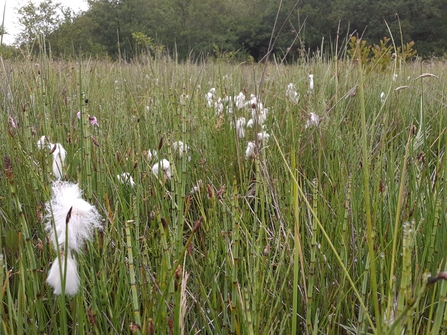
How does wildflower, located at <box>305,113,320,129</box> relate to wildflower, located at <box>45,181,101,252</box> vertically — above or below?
above

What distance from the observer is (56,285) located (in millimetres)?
830

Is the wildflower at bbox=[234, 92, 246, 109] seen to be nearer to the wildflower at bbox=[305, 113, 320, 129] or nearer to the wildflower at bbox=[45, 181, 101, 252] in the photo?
the wildflower at bbox=[305, 113, 320, 129]

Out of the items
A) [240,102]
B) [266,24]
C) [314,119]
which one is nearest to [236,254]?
[314,119]

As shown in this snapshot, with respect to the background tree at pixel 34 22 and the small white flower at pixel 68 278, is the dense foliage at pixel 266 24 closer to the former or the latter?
the background tree at pixel 34 22

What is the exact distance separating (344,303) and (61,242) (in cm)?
75

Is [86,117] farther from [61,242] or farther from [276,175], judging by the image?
[276,175]

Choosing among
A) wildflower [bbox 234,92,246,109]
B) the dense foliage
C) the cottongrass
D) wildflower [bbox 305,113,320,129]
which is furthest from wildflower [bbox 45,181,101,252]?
the dense foliage

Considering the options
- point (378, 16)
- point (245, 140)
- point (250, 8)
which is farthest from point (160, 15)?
point (245, 140)

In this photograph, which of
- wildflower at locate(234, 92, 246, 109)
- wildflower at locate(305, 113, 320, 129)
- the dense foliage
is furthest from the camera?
the dense foliage

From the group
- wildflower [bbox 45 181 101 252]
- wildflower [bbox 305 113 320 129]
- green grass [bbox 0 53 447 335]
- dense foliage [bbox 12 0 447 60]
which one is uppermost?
dense foliage [bbox 12 0 447 60]

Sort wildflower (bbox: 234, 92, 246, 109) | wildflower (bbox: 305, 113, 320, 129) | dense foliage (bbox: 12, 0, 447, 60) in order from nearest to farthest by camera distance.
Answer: wildflower (bbox: 305, 113, 320, 129)
wildflower (bbox: 234, 92, 246, 109)
dense foliage (bbox: 12, 0, 447, 60)

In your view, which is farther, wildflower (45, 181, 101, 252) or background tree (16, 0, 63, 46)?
background tree (16, 0, 63, 46)

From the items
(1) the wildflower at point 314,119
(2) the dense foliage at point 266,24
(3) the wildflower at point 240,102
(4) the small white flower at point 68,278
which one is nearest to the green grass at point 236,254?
(4) the small white flower at point 68,278

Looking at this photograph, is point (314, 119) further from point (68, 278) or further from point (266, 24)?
point (266, 24)
